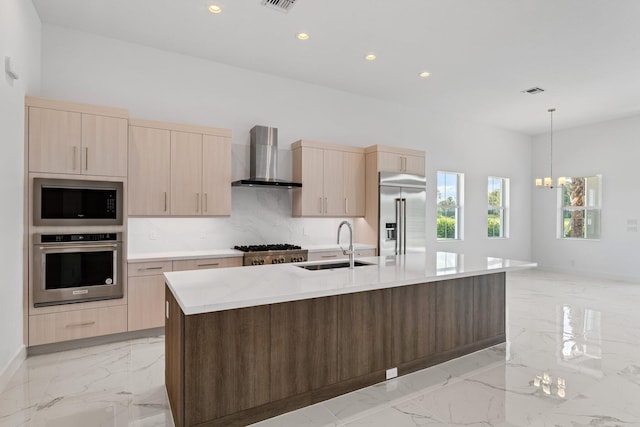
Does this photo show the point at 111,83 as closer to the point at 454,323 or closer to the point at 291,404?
the point at 291,404

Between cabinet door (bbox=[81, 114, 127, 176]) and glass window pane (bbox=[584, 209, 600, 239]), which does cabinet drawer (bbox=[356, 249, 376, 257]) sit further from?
glass window pane (bbox=[584, 209, 600, 239])

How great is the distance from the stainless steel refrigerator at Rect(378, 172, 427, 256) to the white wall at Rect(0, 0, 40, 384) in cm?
415

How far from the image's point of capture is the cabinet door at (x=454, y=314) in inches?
120

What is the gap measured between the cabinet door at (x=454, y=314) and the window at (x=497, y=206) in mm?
5297

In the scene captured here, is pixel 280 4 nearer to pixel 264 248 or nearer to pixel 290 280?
pixel 290 280

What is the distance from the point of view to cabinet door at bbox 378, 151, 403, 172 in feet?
17.6

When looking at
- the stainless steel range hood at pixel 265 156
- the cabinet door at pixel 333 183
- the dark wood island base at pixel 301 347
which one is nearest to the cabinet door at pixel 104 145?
the stainless steel range hood at pixel 265 156

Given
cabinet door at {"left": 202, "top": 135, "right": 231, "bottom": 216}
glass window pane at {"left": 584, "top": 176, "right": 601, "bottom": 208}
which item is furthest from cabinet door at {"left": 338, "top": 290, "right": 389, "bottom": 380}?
glass window pane at {"left": 584, "top": 176, "right": 601, "bottom": 208}

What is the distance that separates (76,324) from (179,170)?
72.8 inches

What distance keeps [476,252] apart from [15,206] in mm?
7523

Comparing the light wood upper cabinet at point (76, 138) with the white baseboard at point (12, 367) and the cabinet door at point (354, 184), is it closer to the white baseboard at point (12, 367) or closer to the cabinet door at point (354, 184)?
the white baseboard at point (12, 367)

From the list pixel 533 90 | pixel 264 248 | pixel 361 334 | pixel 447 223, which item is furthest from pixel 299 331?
pixel 447 223

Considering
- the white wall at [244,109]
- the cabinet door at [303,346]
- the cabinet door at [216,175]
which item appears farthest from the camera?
the cabinet door at [216,175]

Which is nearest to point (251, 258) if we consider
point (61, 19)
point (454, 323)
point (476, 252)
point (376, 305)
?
point (376, 305)
